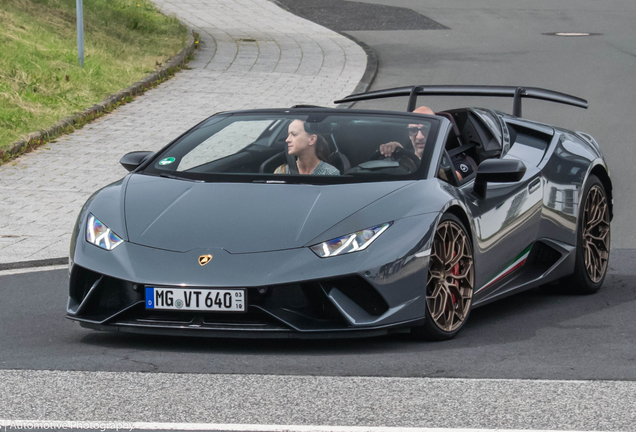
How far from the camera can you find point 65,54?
17.5 metres

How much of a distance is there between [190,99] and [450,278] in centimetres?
1197

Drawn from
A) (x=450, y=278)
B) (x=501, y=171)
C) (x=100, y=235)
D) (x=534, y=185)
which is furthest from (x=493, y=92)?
(x=100, y=235)

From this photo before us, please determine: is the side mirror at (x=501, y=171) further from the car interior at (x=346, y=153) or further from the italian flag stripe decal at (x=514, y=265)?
the italian flag stripe decal at (x=514, y=265)

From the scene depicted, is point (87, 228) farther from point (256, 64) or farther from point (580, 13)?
point (580, 13)

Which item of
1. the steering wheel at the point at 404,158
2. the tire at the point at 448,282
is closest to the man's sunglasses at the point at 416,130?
the steering wheel at the point at 404,158

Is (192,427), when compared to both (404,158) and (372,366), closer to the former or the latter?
(372,366)

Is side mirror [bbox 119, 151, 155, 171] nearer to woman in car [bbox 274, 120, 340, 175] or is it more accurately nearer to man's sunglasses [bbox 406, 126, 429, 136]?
woman in car [bbox 274, 120, 340, 175]

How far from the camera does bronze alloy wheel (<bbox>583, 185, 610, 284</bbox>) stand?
7227 mm

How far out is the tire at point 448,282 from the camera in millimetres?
5449

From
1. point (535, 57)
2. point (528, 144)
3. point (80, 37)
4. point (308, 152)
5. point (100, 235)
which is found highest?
point (308, 152)

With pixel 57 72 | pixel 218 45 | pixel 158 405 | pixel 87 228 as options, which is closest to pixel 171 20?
pixel 218 45

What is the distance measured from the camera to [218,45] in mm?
22500

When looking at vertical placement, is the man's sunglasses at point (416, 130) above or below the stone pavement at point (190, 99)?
above

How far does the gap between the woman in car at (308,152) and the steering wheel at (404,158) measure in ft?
0.87
